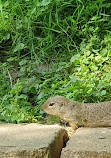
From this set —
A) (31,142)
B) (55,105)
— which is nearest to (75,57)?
(55,105)

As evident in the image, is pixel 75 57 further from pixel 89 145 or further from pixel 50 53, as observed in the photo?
pixel 89 145

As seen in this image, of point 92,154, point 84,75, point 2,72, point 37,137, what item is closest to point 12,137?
point 37,137

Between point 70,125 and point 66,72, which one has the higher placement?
point 66,72

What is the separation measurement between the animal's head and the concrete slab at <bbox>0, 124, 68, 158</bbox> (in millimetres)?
369

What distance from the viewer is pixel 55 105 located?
3441 millimetres

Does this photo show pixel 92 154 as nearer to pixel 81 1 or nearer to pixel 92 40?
pixel 92 40

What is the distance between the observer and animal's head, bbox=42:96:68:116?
341 cm

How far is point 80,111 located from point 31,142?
0.92 m

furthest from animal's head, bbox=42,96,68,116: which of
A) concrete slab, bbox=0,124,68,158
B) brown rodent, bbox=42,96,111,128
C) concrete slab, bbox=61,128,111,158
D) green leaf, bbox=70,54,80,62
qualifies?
green leaf, bbox=70,54,80,62

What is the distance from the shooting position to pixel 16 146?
92.9 inches

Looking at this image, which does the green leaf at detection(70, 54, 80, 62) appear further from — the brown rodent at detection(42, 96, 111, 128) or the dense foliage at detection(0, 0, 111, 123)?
the brown rodent at detection(42, 96, 111, 128)

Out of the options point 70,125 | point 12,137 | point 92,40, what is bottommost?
point 70,125

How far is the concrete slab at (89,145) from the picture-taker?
2.17 m

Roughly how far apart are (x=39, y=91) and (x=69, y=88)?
15.9 inches
